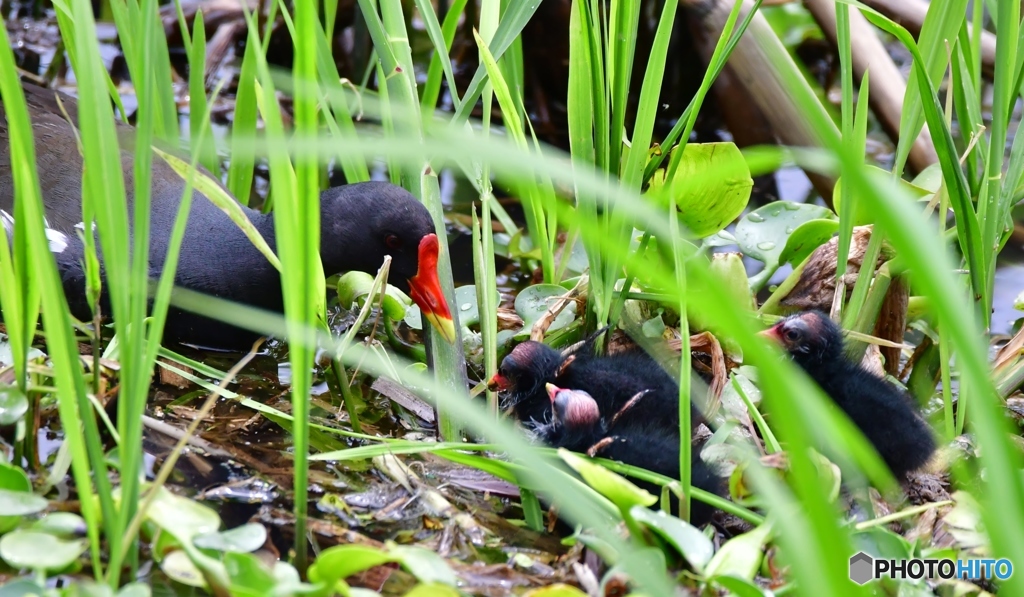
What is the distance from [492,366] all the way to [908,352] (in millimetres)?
1239

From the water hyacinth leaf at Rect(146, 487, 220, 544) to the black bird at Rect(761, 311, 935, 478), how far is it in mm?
1265

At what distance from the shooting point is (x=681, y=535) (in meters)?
1.52

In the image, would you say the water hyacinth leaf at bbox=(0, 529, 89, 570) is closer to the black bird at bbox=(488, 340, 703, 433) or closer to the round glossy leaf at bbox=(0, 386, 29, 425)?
the round glossy leaf at bbox=(0, 386, 29, 425)

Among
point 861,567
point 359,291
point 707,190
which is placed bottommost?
point 359,291

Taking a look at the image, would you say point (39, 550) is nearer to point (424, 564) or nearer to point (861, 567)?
point (424, 564)

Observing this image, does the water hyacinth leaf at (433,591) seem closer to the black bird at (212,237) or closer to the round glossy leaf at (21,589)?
the round glossy leaf at (21,589)

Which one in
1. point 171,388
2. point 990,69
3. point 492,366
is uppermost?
point 990,69

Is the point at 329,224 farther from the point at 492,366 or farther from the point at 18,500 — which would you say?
the point at 18,500

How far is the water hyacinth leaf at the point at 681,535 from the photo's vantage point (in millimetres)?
1497

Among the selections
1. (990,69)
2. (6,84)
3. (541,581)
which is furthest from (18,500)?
(990,69)

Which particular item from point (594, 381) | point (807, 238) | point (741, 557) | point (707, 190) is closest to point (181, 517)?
point (741, 557)

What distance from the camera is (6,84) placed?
1312mm

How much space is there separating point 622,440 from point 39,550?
3.23ft

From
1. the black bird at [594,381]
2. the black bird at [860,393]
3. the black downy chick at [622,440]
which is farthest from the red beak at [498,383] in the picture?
the black bird at [860,393]
